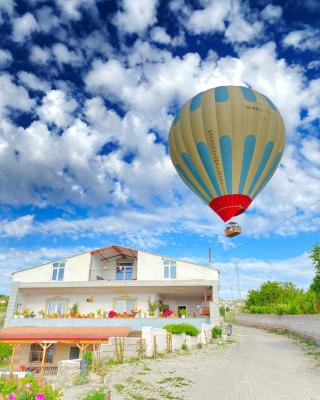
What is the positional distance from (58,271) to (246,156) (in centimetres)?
2070

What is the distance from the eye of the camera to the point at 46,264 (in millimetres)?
29781

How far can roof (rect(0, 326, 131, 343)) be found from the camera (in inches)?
831

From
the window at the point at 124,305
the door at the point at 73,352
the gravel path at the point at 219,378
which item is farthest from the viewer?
the window at the point at 124,305

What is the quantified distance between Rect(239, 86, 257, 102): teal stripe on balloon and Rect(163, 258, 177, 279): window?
53.0ft

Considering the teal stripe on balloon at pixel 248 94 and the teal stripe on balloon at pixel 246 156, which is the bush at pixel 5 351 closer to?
the teal stripe on balloon at pixel 246 156

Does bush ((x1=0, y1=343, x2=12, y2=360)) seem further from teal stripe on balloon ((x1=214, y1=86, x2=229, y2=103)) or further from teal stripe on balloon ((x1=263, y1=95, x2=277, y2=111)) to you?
teal stripe on balloon ((x1=263, y1=95, x2=277, y2=111))

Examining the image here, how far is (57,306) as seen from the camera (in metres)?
29.0

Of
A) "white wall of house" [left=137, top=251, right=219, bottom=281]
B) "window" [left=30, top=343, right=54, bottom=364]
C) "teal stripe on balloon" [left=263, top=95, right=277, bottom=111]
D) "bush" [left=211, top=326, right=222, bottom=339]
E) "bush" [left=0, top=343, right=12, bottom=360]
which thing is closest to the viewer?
"teal stripe on balloon" [left=263, top=95, right=277, bottom=111]

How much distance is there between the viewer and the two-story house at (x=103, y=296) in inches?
989

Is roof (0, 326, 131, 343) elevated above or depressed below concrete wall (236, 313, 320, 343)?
below

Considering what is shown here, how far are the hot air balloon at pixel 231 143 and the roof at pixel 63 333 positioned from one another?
11266mm

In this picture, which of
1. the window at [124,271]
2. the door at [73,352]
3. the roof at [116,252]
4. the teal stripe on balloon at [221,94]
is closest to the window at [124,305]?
the window at [124,271]

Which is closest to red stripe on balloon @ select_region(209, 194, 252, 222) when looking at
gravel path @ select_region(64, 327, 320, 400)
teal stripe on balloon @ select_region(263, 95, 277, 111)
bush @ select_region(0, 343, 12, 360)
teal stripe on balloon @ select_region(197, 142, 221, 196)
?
teal stripe on balloon @ select_region(197, 142, 221, 196)

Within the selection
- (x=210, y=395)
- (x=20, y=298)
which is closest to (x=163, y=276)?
(x=20, y=298)
